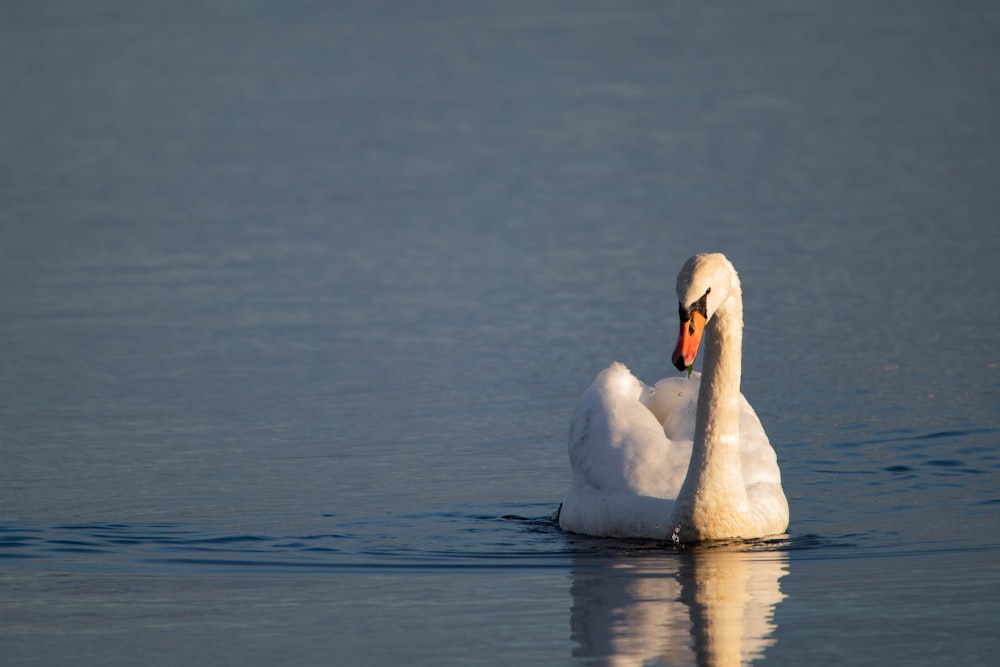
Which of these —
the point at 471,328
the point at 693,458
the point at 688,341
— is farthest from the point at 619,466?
the point at 471,328

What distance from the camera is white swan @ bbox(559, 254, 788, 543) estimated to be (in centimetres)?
927

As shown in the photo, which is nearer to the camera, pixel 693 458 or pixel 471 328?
pixel 693 458

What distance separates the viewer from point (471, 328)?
47.2 ft

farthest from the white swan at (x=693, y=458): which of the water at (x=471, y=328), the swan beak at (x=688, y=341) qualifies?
the water at (x=471, y=328)

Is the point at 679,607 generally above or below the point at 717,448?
below

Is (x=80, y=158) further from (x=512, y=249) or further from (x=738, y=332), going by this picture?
(x=738, y=332)

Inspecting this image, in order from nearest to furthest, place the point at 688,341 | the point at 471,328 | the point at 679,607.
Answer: the point at 679,607
the point at 688,341
the point at 471,328

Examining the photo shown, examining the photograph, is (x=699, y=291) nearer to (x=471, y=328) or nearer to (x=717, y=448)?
(x=717, y=448)

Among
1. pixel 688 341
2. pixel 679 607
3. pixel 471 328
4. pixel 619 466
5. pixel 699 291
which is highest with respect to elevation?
pixel 471 328

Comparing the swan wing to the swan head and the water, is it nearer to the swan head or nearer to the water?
the water

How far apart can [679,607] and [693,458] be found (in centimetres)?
166

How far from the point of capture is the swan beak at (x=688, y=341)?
28.8 feet

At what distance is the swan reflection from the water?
0.09ft

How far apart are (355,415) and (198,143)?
10.4 meters
